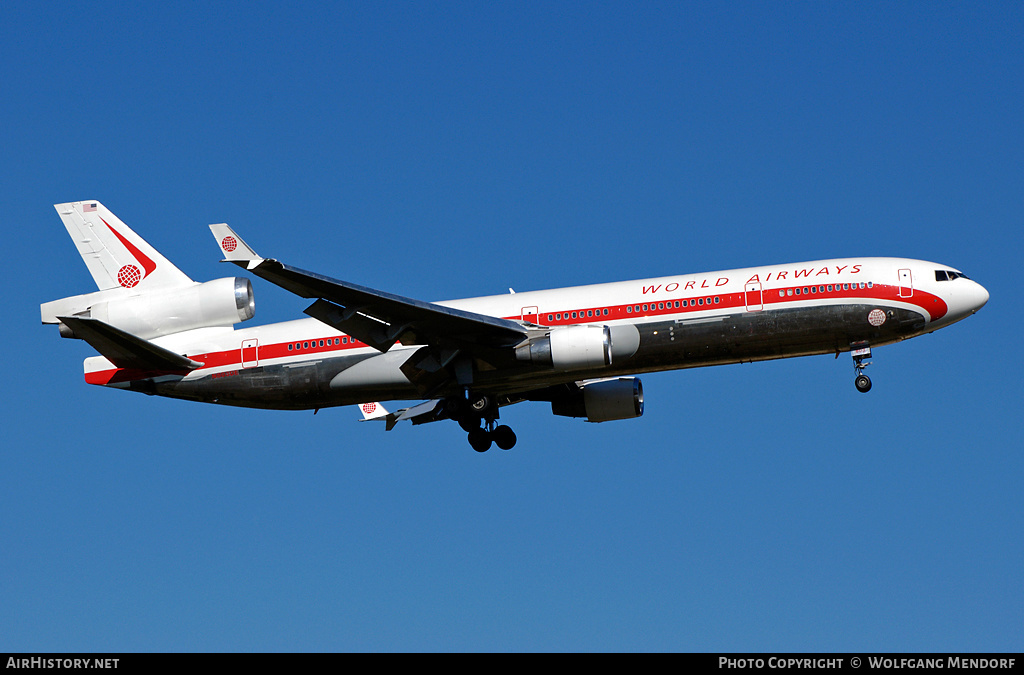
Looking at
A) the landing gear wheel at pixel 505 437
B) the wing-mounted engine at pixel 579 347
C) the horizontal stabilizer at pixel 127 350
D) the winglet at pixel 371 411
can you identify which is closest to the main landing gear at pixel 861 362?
the wing-mounted engine at pixel 579 347

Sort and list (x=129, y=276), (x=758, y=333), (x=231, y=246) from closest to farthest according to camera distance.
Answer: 1. (x=231, y=246)
2. (x=758, y=333)
3. (x=129, y=276)

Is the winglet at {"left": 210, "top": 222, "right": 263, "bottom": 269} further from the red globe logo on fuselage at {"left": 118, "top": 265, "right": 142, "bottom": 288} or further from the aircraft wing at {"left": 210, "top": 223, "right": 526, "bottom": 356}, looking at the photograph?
the red globe logo on fuselage at {"left": 118, "top": 265, "right": 142, "bottom": 288}

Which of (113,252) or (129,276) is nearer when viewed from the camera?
(129,276)

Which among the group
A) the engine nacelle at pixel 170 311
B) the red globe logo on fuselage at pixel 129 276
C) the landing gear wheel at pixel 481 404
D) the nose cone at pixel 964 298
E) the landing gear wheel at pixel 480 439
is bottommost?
the landing gear wheel at pixel 480 439

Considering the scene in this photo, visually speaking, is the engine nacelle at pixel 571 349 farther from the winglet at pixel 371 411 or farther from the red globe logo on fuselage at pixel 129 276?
the red globe logo on fuselage at pixel 129 276

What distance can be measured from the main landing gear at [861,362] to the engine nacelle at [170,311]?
18093mm

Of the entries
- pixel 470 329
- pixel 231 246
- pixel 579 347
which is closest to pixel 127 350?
pixel 231 246

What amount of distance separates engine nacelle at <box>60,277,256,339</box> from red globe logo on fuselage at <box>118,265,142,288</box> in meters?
0.59

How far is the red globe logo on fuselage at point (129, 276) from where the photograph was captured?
3634cm

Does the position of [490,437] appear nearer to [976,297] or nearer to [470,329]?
[470,329]

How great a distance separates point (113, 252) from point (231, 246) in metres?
10.5

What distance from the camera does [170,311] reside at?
116ft
